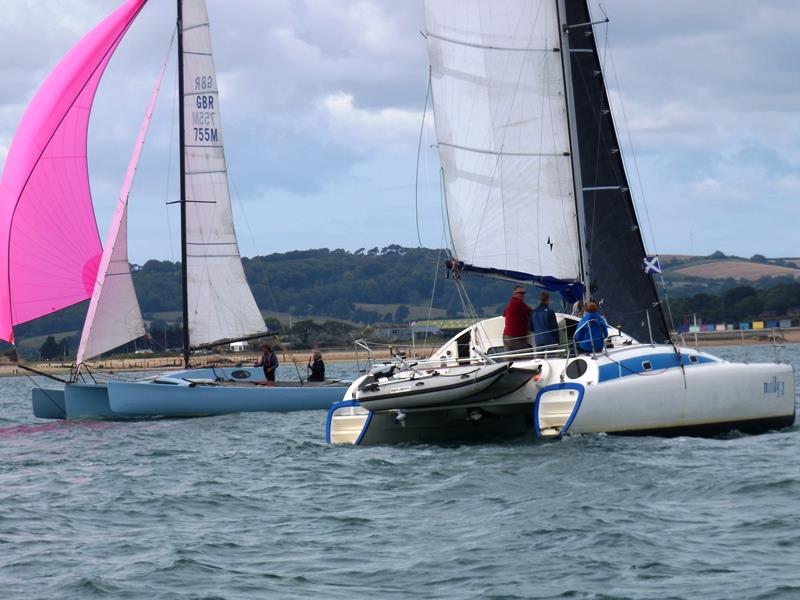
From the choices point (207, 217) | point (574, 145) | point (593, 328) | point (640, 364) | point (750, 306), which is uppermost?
point (207, 217)

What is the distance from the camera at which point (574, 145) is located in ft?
60.0

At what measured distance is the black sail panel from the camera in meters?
18.8

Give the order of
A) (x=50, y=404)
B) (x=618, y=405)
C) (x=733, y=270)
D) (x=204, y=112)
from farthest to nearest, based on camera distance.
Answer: (x=733, y=270) → (x=204, y=112) → (x=50, y=404) → (x=618, y=405)

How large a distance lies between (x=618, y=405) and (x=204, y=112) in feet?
50.5

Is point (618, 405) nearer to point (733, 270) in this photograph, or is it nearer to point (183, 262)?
point (183, 262)

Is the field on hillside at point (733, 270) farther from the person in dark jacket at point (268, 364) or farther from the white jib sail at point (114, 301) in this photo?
the white jib sail at point (114, 301)

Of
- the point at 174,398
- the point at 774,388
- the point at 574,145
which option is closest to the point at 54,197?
the point at 174,398

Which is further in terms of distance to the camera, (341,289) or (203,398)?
(341,289)

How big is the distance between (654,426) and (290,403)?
1183 cm

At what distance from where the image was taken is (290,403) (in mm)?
25953

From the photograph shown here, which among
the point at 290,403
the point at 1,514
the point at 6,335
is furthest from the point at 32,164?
the point at 1,514

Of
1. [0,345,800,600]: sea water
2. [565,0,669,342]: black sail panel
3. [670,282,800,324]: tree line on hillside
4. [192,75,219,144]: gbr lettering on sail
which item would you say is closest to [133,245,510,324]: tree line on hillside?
[670,282,800,324]: tree line on hillside

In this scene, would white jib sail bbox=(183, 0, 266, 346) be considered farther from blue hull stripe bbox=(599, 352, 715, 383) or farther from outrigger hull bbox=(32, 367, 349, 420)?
blue hull stripe bbox=(599, 352, 715, 383)

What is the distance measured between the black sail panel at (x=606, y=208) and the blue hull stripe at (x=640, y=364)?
2.80 meters
